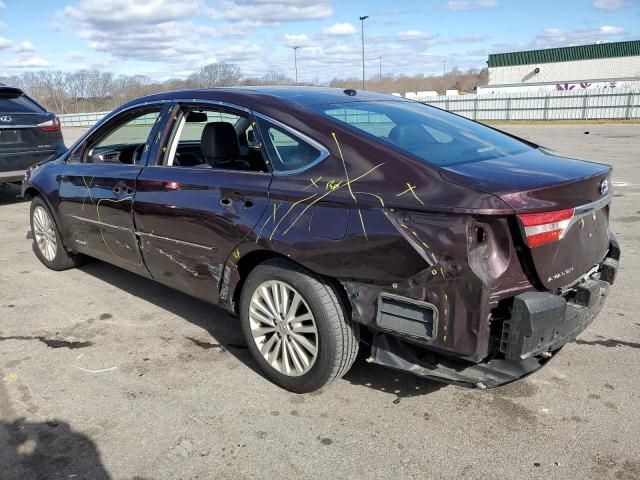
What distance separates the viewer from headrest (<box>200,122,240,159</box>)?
3.54m

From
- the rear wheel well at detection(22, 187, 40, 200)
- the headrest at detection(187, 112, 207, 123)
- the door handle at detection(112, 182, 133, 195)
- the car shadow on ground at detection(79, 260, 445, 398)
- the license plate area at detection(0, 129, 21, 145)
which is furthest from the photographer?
the license plate area at detection(0, 129, 21, 145)

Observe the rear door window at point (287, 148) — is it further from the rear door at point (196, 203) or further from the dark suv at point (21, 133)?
the dark suv at point (21, 133)

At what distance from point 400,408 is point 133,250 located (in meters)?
2.27

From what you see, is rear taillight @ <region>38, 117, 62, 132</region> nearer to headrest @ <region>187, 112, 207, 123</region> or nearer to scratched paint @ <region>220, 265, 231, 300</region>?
headrest @ <region>187, 112, 207, 123</region>

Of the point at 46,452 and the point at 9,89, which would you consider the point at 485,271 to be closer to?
the point at 46,452

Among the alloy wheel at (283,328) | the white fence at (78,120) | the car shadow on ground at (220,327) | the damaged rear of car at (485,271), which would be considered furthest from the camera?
the white fence at (78,120)

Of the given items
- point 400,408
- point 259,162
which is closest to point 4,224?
point 259,162

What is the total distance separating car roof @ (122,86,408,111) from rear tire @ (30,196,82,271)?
1.99 m

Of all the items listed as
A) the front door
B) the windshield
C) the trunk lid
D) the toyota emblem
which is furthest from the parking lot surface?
the windshield

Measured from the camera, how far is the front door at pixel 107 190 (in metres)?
4.06

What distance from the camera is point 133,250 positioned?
13.5ft

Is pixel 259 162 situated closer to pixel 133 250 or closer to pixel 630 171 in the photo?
pixel 133 250

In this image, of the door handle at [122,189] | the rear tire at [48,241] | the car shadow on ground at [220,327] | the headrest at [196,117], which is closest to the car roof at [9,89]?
the rear tire at [48,241]

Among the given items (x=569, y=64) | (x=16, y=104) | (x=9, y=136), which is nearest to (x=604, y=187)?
(x=9, y=136)
